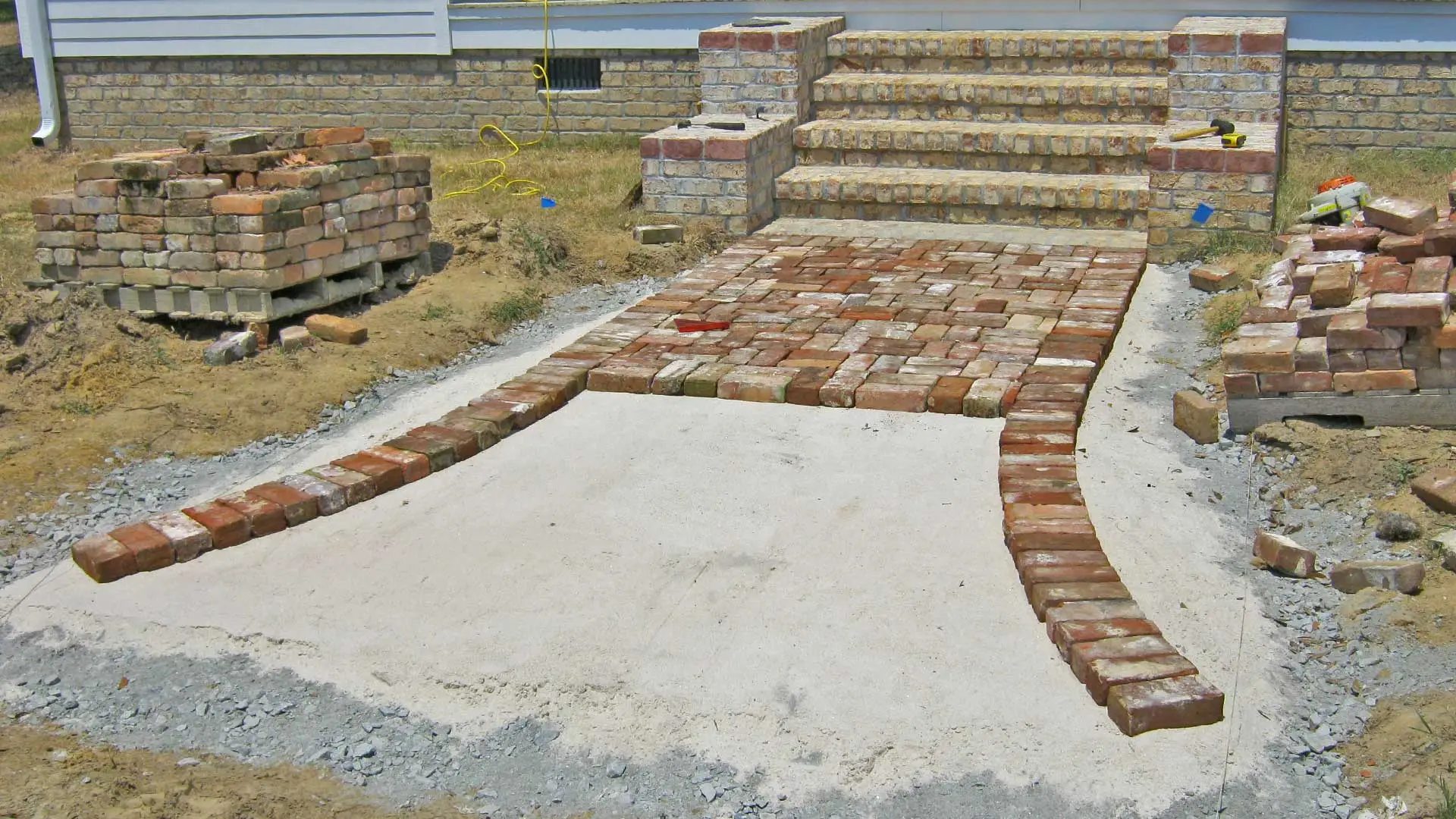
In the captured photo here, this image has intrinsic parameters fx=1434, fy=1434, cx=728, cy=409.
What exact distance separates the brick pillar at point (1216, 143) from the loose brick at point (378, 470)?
15.3 ft

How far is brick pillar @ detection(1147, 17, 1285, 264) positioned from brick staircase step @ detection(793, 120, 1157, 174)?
383mm

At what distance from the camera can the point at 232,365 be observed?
21.3 feet

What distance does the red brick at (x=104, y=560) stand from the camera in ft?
14.7

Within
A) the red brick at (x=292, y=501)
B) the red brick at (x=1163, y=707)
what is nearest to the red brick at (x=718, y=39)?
the red brick at (x=292, y=501)

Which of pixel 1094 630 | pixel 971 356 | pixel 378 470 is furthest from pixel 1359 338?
pixel 378 470

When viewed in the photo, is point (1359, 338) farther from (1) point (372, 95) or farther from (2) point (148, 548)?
(1) point (372, 95)

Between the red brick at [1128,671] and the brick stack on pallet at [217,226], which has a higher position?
the brick stack on pallet at [217,226]

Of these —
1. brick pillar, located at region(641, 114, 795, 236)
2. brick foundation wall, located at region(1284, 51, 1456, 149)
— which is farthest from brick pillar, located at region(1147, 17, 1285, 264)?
brick pillar, located at region(641, 114, 795, 236)

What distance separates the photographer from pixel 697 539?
4637mm

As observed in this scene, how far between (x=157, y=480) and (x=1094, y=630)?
3579mm

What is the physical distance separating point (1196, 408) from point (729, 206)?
3.86m

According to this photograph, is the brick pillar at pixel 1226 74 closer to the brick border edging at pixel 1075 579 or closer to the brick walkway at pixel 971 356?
the brick walkway at pixel 971 356

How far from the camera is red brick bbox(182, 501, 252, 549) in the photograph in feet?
15.4

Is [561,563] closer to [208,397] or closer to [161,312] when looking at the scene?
[208,397]
